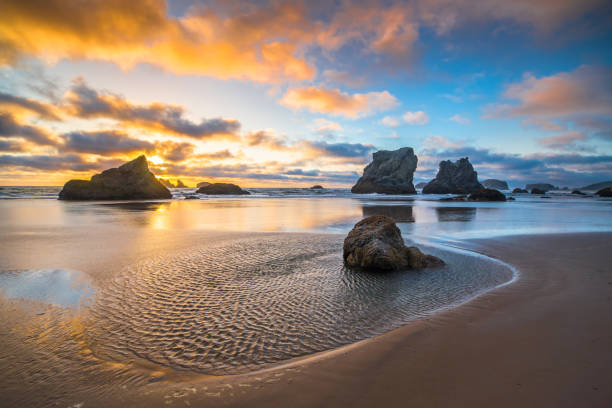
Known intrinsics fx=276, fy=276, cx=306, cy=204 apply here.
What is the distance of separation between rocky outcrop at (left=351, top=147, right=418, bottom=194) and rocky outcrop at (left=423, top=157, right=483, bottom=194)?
9996mm

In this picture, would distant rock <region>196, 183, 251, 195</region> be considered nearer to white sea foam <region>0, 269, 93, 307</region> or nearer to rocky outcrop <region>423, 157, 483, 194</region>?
white sea foam <region>0, 269, 93, 307</region>

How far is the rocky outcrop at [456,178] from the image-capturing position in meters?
106

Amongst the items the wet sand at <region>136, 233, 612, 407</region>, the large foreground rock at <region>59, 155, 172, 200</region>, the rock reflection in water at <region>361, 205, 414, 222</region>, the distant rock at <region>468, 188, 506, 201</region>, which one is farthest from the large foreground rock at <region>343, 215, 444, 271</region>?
the large foreground rock at <region>59, 155, 172, 200</region>

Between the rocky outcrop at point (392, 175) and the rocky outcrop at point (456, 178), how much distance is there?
10.00 metres

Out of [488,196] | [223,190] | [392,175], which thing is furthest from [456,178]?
[223,190]

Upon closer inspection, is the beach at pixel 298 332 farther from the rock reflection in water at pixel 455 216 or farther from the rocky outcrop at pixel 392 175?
the rocky outcrop at pixel 392 175

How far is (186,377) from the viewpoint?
3564mm

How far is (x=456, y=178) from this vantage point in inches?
4205

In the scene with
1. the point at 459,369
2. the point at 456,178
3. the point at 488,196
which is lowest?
the point at 459,369

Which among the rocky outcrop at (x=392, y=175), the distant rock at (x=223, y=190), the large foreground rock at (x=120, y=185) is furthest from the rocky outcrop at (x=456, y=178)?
the large foreground rock at (x=120, y=185)

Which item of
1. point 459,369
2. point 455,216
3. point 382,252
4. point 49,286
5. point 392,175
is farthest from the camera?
point 392,175

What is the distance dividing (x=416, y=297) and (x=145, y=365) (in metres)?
5.48

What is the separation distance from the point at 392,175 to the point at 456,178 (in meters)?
24.3

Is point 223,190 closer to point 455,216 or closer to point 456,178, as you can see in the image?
point 455,216
